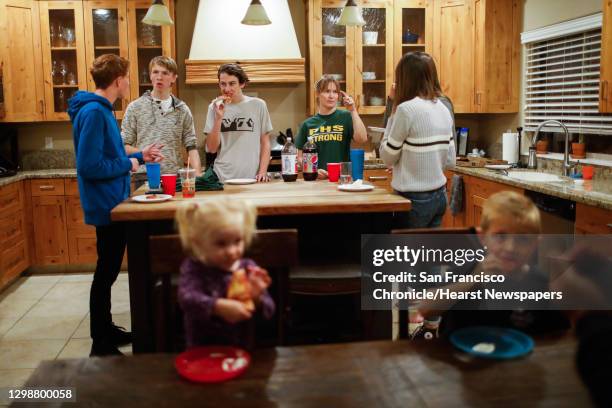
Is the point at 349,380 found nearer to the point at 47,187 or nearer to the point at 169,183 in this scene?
the point at 169,183

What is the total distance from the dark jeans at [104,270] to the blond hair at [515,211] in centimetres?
213

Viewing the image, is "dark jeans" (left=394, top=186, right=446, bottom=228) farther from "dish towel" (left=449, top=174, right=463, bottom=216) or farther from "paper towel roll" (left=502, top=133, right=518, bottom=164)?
"paper towel roll" (left=502, top=133, right=518, bottom=164)

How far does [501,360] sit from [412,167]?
1596mm

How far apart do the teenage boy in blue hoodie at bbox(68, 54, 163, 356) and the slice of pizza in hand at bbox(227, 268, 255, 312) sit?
1696mm

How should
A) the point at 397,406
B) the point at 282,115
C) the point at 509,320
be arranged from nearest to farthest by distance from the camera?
the point at 397,406 < the point at 509,320 < the point at 282,115

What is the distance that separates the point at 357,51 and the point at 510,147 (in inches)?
58.2

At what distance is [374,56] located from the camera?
5141 mm

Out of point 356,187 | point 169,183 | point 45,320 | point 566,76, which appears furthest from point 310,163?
point 566,76

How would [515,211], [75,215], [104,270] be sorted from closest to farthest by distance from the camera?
[515,211]
[104,270]
[75,215]

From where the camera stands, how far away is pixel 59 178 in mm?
4633

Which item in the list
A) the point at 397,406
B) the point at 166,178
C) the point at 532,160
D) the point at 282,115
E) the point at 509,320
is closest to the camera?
the point at 397,406

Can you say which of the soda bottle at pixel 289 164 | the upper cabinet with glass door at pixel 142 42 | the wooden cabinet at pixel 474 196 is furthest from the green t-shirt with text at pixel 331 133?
the upper cabinet with glass door at pixel 142 42

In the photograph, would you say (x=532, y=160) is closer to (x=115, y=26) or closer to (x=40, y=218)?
(x=115, y=26)

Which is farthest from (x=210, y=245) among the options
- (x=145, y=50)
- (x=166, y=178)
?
(x=145, y=50)
